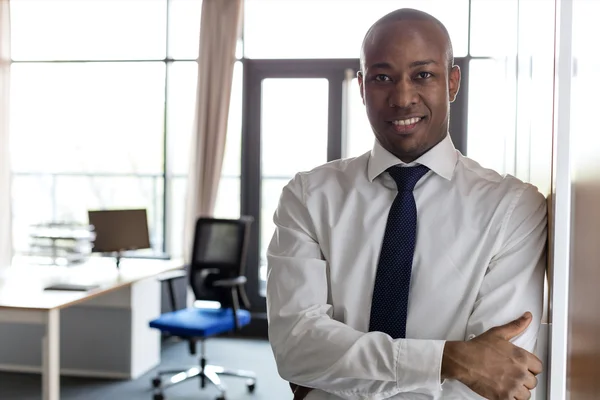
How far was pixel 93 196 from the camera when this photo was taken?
623cm

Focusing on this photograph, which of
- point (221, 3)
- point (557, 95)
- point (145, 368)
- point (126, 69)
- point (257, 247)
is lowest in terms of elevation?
point (145, 368)

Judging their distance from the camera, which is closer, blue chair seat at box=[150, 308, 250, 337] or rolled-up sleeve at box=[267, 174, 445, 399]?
rolled-up sleeve at box=[267, 174, 445, 399]

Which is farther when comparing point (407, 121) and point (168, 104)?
point (168, 104)

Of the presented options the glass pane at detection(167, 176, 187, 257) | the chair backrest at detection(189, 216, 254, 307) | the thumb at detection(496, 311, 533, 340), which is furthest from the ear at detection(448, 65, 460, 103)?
the glass pane at detection(167, 176, 187, 257)

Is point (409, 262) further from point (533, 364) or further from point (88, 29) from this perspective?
point (88, 29)

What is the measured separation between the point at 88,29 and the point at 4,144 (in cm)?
128

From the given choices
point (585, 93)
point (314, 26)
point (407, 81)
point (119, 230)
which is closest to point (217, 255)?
point (119, 230)

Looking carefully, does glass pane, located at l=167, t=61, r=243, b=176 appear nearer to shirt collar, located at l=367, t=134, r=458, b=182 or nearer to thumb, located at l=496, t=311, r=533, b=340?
shirt collar, located at l=367, t=134, r=458, b=182

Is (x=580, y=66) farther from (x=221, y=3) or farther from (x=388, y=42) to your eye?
(x=221, y=3)

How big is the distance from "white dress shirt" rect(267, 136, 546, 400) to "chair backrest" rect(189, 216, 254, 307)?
296 centimetres

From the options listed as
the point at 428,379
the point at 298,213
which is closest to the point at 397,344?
the point at 428,379

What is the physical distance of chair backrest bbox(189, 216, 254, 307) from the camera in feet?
14.7

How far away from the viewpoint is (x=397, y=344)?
1318mm

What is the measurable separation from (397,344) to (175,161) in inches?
200
